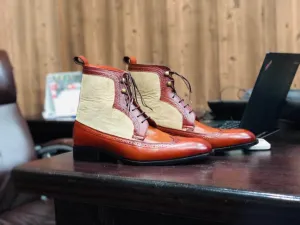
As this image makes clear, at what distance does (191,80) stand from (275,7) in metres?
0.56

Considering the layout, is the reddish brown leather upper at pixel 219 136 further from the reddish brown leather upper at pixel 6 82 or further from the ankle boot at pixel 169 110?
the reddish brown leather upper at pixel 6 82

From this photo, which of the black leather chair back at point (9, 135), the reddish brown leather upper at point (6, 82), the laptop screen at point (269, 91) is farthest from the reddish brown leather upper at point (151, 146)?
the reddish brown leather upper at point (6, 82)

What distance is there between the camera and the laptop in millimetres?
1172

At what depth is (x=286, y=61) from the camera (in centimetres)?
125

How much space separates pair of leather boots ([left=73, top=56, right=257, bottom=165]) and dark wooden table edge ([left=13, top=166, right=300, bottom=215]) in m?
0.10

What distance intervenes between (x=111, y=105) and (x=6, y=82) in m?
1.17

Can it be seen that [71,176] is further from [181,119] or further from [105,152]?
[181,119]

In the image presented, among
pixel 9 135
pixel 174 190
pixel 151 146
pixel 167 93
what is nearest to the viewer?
pixel 174 190

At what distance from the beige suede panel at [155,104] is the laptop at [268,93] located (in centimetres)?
28

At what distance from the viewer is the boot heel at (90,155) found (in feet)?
3.03

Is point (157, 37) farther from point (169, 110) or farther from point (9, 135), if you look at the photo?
point (169, 110)

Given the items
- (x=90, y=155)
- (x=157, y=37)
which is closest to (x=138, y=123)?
(x=90, y=155)

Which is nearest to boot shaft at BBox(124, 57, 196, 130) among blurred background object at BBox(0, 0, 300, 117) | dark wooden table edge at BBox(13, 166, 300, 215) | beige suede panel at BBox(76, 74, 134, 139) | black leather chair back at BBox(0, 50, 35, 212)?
beige suede panel at BBox(76, 74, 134, 139)

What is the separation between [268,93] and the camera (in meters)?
1.23
